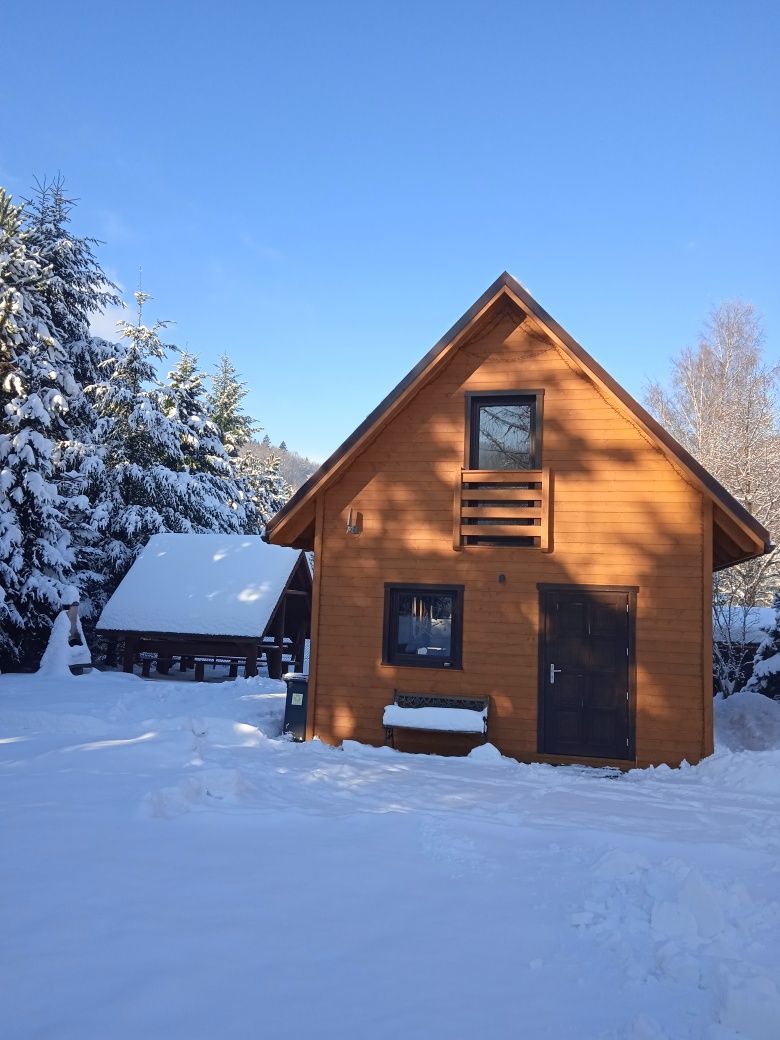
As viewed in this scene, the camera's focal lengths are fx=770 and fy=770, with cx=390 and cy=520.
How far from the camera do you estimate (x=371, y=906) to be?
4.43m

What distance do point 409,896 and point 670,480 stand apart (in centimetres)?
733

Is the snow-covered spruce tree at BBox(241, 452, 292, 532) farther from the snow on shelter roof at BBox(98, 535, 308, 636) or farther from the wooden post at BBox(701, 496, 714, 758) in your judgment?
the wooden post at BBox(701, 496, 714, 758)

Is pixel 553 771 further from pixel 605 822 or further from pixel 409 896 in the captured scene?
pixel 409 896

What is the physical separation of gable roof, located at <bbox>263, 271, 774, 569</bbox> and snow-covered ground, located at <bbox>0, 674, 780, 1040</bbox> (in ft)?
11.0

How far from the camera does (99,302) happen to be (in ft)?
83.7

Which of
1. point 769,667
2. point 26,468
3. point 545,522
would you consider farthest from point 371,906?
point 26,468

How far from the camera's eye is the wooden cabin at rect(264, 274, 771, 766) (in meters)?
10.1

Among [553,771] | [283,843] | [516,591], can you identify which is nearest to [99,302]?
[516,591]

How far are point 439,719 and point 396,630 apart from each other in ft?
4.95

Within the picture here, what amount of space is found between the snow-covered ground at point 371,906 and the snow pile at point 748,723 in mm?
4215

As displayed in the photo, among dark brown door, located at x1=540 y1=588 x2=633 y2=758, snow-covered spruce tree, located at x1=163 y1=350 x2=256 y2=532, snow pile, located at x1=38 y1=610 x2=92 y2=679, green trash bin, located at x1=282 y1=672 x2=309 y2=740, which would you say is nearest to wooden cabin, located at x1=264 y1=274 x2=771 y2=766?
dark brown door, located at x1=540 y1=588 x2=633 y2=758

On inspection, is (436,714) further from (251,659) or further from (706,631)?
(251,659)

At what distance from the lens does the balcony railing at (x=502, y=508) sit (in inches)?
422

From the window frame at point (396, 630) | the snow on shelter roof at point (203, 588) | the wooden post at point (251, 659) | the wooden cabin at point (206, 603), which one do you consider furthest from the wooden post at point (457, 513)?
the wooden post at point (251, 659)
